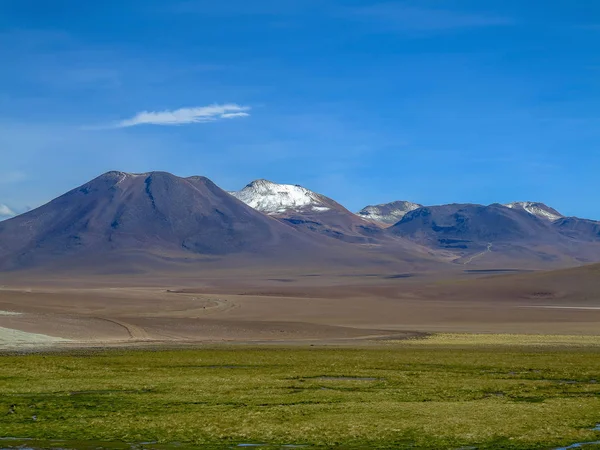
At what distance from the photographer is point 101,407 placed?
28.3 meters

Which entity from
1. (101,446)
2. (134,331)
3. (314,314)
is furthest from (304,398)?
(314,314)

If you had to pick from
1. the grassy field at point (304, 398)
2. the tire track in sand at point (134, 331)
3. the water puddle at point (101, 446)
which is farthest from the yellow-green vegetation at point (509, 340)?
the water puddle at point (101, 446)

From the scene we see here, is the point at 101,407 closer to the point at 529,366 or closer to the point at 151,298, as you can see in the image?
the point at 529,366

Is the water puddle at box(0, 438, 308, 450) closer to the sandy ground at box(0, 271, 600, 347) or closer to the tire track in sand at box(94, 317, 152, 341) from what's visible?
the sandy ground at box(0, 271, 600, 347)

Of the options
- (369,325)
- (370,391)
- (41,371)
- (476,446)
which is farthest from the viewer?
(369,325)

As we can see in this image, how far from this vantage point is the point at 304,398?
30703 millimetres

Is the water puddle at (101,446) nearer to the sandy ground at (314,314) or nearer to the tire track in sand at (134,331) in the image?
the sandy ground at (314,314)

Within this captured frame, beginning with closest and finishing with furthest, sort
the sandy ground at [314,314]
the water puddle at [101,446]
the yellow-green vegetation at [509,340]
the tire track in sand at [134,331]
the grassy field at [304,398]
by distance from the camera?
1. the water puddle at [101,446]
2. the grassy field at [304,398]
3. the yellow-green vegetation at [509,340]
4. the tire track in sand at [134,331]
5. the sandy ground at [314,314]

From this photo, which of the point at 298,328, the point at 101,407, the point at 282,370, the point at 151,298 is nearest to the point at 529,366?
the point at 282,370

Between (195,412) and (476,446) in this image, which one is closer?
(476,446)

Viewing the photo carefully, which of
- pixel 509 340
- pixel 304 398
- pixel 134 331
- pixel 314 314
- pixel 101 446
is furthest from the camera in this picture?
pixel 314 314

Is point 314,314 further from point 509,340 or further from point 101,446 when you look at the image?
point 101,446

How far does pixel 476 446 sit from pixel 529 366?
20.6m

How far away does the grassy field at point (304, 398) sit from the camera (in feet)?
78.7
